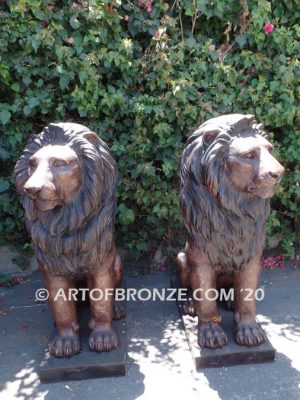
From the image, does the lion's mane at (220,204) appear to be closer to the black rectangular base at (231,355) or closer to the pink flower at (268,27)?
the black rectangular base at (231,355)

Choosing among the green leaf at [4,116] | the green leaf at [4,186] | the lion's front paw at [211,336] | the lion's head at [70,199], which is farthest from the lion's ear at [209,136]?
the green leaf at [4,186]

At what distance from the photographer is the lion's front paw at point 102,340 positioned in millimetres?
2279

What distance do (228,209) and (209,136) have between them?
381 mm

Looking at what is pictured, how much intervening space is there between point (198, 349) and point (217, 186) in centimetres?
94

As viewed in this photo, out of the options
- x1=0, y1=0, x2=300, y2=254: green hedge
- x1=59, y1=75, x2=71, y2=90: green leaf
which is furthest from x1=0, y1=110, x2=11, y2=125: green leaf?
x1=59, y1=75, x2=71, y2=90: green leaf

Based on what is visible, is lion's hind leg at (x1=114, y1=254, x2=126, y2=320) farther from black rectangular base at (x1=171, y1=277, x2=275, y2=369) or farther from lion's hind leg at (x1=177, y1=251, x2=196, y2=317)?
black rectangular base at (x1=171, y1=277, x2=275, y2=369)

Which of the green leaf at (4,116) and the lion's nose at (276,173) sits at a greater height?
the green leaf at (4,116)

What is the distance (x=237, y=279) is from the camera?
232 centimetres

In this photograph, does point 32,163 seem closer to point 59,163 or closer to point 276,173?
point 59,163

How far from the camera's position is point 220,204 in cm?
210

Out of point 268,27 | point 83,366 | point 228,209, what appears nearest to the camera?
point 228,209

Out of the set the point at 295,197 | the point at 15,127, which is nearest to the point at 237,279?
the point at 295,197

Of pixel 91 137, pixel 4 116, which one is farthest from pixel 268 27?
pixel 4 116

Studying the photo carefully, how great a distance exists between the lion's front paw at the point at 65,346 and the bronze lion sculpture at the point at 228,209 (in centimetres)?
70
